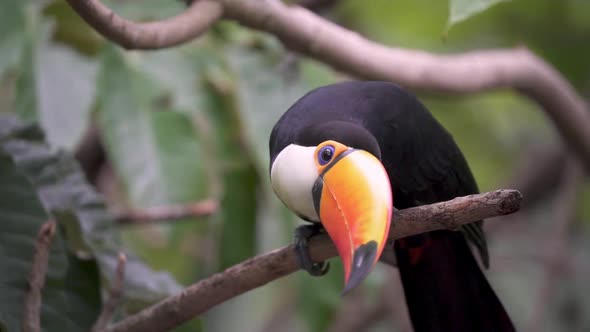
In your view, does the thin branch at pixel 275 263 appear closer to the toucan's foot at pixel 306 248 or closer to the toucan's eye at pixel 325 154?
the toucan's foot at pixel 306 248

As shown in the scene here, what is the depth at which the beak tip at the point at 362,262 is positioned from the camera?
119cm

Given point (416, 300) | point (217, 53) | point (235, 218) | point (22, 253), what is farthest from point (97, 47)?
point (416, 300)

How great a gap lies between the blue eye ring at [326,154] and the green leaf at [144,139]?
0.79m

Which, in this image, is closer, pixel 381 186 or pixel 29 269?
pixel 381 186

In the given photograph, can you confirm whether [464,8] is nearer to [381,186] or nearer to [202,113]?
[381,186]

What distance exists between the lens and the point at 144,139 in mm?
2166

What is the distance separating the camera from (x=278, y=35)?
6.18 ft

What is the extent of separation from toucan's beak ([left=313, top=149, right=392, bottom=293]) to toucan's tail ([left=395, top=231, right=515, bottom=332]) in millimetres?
475

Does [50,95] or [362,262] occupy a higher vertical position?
[362,262]

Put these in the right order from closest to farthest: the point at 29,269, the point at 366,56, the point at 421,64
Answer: the point at 29,269 → the point at 366,56 → the point at 421,64

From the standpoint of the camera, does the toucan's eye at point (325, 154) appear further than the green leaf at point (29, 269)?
No

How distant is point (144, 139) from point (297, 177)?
0.80 meters

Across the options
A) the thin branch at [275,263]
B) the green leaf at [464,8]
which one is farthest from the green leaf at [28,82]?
the green leaf at [464,8]

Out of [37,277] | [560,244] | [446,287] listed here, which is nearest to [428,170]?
[446,287]
